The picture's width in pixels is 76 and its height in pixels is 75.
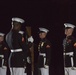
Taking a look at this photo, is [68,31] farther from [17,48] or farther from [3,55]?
[3,55]

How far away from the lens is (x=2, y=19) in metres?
7.80

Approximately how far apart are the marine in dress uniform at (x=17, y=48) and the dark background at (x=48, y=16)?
1.94 meters

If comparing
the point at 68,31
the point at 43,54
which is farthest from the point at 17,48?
the point at 43,54

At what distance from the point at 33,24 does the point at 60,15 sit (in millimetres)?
626

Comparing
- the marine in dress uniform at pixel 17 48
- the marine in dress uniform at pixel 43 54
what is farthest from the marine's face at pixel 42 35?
the marine in dress uniform at pixel 17 48

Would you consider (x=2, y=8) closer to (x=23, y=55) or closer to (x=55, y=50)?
(x=55, y=50)

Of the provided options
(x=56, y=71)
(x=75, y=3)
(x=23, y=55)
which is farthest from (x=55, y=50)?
(x=23, y=55)

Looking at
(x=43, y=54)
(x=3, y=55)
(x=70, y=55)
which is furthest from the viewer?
(x=3, y=55)

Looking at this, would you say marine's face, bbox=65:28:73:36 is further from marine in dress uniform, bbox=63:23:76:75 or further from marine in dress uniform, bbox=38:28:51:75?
marine in dress uniform, bbox=38:28:51:75

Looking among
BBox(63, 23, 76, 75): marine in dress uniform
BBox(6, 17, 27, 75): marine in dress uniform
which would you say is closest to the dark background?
BBox(63, 23, 76, 75): marine in dress uniform

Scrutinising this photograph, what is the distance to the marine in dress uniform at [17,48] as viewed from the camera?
19.0ft

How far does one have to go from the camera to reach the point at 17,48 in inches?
231

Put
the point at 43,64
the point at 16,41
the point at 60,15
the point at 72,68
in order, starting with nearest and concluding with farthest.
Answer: the point at 16,41, the point at 72,68, the point at 43,64, the point at 60,15

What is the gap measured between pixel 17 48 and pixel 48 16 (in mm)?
Result: 2249
